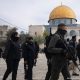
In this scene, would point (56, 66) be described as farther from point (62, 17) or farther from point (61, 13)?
point (61, 13)

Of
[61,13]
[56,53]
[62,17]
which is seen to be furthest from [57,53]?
[61,13]

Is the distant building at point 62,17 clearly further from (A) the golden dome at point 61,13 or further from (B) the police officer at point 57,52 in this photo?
(B) the police officer at point 57,52

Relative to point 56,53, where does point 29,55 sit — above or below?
below

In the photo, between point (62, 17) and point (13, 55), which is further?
point (62, 17)

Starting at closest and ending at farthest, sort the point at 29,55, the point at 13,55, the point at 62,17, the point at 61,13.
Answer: the point at 13,55 < the point at 29,55 < the point at 62,17 < the point at 61,13

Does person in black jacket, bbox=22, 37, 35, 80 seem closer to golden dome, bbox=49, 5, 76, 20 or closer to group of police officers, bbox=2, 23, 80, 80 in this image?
group of police officers, bbox=2, 23, 80, 80

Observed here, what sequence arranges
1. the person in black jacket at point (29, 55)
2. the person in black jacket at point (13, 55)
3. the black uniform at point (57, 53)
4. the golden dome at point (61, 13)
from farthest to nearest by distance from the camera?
the golden dome at point (61, 13), the person in black jacket at point (29, 55), the person in black jacket at point (13, 55), the black uniform at point (57, 53)

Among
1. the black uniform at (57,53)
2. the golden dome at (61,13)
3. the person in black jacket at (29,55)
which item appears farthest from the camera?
the golden dome at (61,13)

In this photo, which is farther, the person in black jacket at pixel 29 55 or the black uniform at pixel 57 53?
the person in black jacket at pixel 29 55

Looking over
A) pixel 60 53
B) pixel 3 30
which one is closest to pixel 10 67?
pixel 60 53

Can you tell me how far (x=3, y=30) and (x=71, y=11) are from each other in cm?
1804

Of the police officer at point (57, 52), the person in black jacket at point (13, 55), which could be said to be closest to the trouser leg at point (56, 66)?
the police officer at point (57, 52)

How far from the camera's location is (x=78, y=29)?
96.2 m

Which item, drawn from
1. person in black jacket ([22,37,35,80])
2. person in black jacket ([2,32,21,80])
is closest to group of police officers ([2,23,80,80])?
person in black jacket ([2,32,21,80])
